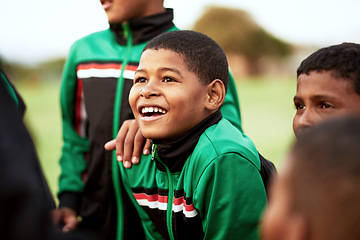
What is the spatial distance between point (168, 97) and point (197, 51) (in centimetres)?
25

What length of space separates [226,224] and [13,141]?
0.90m

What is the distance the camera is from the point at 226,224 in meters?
1.42

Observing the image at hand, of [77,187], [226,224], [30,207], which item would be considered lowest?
[77,187]

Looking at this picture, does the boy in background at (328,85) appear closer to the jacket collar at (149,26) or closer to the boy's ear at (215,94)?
the boy's ear at (215,94)

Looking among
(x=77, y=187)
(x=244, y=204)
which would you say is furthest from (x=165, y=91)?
(x=77, y=187)

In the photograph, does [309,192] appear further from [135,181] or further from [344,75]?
[135,181]

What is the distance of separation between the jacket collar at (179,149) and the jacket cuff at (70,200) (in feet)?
2.35

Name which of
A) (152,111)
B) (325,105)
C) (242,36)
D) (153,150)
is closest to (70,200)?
(153,150)

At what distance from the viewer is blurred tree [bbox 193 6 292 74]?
34.2 m

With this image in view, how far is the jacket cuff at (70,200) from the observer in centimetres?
208

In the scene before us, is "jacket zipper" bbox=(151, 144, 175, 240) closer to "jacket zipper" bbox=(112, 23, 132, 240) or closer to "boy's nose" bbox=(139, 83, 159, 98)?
"boy's nose" bbox=(139, 83, 159, 98)

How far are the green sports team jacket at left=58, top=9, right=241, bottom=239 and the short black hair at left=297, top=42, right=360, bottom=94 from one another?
456 mm

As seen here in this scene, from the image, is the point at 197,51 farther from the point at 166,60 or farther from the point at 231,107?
the point at 231,107

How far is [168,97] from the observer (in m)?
1.60
